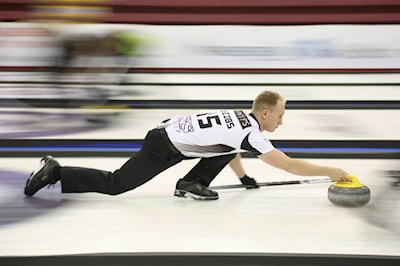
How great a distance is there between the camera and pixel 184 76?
7590 millimetres

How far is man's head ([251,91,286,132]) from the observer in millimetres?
2836

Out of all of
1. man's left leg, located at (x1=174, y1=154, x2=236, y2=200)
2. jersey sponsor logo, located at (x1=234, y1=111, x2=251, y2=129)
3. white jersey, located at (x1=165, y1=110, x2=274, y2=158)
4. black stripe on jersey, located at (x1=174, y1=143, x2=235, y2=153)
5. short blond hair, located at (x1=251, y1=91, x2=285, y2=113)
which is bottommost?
man's left leg, located at (x1=174, y1=154, x2=236, y2=200)

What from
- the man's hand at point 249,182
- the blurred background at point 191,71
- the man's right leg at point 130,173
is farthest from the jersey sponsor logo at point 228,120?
the blurred background at point 191,71

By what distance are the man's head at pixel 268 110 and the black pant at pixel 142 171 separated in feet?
0.80

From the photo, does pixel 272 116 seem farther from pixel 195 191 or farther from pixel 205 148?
pixel 195 191

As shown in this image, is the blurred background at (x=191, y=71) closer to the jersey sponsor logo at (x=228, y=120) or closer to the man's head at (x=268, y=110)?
the man's head at (x=268, y=110)

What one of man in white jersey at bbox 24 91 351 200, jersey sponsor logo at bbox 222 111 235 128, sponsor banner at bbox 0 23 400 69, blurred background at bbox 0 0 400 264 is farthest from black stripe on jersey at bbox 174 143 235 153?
sponsor banner at bbox 0 23 400 69

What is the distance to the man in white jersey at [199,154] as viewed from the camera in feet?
9.15

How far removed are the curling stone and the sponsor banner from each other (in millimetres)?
4981

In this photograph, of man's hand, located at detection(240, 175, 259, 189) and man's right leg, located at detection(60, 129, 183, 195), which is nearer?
man's right leg, located at detection(60, 129, 183, 195)

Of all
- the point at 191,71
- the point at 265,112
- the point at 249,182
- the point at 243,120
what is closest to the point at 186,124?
the point at 243,120

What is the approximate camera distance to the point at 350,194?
2770 millimetres

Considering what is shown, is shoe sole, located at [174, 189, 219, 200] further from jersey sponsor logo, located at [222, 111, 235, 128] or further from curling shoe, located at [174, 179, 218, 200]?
jersey sponsor logo, located at [222, 111, 235, 128]

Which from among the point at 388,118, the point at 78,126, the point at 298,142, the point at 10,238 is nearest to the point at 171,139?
the point at 10,238
